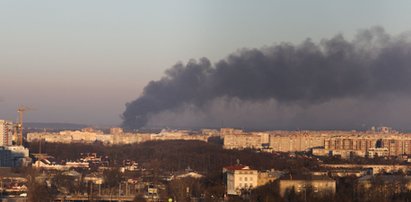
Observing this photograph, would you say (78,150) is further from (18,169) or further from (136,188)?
(136,188)

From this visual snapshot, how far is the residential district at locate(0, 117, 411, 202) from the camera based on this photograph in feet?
80.5

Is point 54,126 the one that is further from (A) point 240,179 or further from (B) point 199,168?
(A) point 240,179

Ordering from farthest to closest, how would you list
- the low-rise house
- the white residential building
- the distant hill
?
the distant hill < the white residential building < the low-rise house

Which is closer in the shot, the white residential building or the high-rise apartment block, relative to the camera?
the white residential building

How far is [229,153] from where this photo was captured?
4262 centimetres

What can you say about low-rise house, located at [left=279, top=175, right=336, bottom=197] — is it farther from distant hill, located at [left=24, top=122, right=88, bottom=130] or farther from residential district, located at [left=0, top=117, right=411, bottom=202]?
distant hill, located at [left=24, top=122, right=88, bottom=130]

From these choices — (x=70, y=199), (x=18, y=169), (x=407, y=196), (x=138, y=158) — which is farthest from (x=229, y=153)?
(x=407, y=196)

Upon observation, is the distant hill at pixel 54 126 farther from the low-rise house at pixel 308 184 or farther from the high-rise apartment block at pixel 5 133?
the low-rise house at pixel 308 184

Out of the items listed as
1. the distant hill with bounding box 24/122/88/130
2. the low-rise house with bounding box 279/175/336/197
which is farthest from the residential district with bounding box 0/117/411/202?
the distant hill with bounding box 24/122/88/130

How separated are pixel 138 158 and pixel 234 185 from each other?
17.4 meters

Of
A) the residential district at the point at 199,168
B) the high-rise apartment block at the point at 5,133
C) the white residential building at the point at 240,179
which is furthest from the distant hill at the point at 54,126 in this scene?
the white residential building at the point at 240,179

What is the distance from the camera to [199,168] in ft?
124

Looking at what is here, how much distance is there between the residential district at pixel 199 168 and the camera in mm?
24547

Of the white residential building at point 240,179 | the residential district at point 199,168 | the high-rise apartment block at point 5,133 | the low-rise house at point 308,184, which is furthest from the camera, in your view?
the high-rise apartment block at point 5,133
